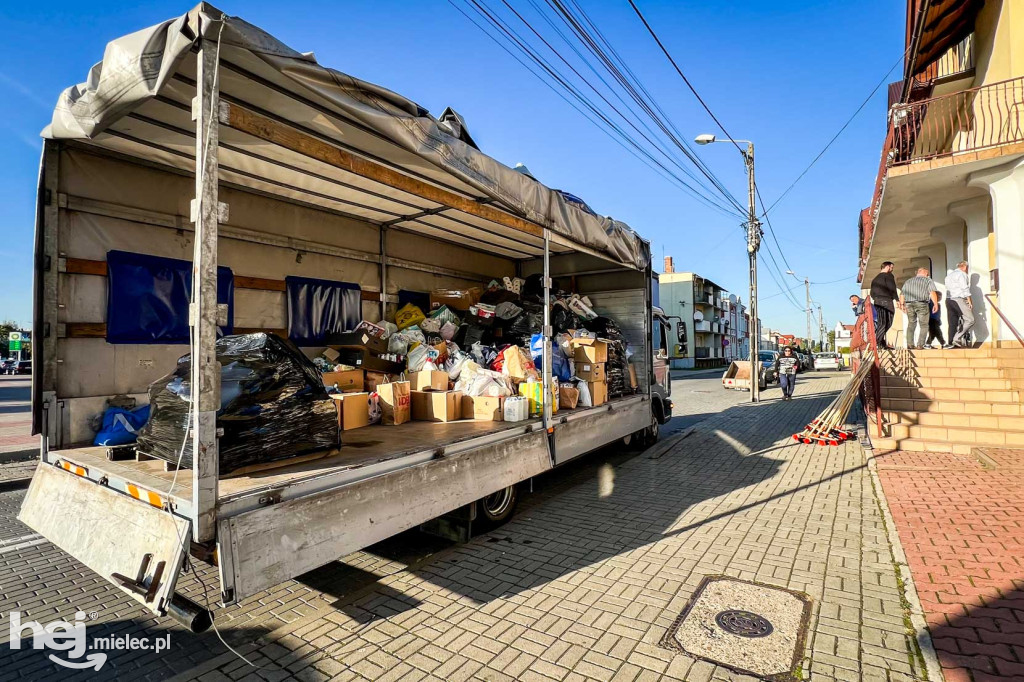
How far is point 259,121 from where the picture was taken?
118 inches

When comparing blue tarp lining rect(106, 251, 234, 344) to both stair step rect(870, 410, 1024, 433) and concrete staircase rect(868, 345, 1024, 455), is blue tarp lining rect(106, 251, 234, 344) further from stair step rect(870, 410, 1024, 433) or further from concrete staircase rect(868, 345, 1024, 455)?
stair step rect(870, 410, 1024, 433)

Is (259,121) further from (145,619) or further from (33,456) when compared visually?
(33,456)

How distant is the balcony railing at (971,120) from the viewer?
338 inches

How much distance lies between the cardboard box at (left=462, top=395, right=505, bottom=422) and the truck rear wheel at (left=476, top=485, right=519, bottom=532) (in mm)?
703

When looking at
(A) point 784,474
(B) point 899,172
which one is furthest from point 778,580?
(B) point 899,172

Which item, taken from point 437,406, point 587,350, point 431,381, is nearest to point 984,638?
point 587,350

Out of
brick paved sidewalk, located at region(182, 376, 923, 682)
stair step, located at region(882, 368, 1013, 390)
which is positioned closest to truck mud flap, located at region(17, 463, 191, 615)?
brick paved sidewalk, located at region(182, 376, 923, 682)

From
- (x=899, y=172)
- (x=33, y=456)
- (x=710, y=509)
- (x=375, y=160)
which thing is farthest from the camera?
(x=899, y=172)

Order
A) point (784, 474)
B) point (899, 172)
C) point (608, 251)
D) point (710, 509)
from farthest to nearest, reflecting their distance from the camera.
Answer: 1. point (899, 172)
2. point (784, 474)
3. point (608, 251)
4. point (710, 509)

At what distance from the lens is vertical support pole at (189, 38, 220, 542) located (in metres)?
2.28

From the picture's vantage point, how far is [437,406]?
5012mm

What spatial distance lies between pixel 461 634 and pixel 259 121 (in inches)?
133

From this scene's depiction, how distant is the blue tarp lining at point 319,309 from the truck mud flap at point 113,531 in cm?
267

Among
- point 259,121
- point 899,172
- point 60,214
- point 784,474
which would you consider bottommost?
point 784,474
